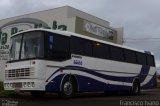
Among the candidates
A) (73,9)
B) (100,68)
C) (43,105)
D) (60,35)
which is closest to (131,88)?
(100,68)

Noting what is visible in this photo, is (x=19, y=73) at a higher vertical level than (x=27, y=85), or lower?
higher

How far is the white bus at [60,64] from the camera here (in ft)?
51.4

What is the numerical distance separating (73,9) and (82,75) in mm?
22456

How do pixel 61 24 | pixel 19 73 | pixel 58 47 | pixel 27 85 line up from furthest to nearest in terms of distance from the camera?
pixel 61 24, pixel 58 47, pixel 19 73, pixel 27 85

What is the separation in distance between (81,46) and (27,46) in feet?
10.4

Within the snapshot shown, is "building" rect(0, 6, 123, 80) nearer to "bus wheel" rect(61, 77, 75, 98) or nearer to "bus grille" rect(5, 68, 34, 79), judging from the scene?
"bus wheel" rect(61, 77, 75, 98)

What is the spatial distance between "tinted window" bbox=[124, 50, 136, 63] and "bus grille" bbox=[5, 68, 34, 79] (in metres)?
8.80

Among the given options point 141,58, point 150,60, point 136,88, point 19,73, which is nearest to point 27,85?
point 19,73

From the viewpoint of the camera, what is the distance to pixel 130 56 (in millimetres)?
23906

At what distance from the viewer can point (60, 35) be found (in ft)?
55.4

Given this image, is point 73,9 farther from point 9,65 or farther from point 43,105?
point 43,105

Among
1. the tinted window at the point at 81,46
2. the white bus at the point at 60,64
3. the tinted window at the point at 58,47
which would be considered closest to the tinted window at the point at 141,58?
the white bus at the point at 60,64

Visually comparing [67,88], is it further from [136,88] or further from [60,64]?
[136,88]

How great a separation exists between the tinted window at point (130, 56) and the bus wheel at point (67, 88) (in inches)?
263
